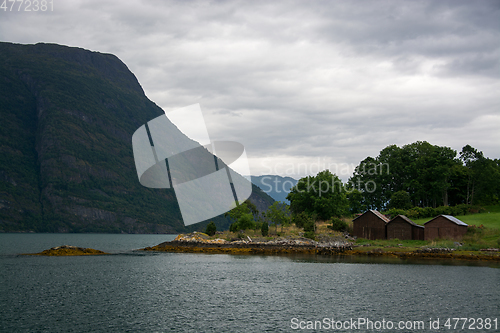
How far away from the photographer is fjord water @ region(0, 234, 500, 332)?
70.9 feet

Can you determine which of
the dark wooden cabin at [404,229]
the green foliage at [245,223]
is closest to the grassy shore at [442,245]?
the dark wooden cabin at [404,229]

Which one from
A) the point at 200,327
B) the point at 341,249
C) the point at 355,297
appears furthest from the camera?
the point at 341,249

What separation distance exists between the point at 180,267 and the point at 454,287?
2841cm

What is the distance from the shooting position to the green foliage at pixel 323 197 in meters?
83.0

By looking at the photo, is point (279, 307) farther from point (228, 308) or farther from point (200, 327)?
point (200, 327)

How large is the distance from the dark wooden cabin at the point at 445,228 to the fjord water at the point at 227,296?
16.7 metres

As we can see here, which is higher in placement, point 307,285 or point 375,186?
point 375,186

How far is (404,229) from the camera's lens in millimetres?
66000

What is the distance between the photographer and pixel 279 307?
2559 centimetres

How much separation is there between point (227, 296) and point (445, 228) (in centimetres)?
4604

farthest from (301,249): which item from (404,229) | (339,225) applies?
(404,229)

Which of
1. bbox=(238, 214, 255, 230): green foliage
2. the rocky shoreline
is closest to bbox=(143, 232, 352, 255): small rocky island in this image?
the rocky shoreline

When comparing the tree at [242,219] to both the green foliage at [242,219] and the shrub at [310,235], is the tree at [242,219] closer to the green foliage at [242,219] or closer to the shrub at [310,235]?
the green foliage at [242,219]

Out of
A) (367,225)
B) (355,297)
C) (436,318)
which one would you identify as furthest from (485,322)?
(367,225)
